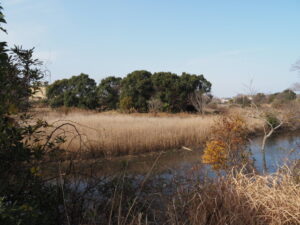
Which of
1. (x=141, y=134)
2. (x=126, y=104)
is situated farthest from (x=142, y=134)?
(x=126, y=104)

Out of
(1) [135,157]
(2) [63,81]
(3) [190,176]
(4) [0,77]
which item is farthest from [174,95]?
(4) [0,77]

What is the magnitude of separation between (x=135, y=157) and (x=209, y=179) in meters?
6.62

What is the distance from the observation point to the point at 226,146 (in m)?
5.83

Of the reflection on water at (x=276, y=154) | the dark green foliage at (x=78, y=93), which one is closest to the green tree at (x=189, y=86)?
the dark green foliage at (x=78, y=93)

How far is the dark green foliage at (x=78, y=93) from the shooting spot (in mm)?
21484

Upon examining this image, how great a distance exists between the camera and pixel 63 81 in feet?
74.2

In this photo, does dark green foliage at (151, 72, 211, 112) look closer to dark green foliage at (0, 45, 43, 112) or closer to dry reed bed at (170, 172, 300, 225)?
dry reed bed at (170, 172, 300, 225)

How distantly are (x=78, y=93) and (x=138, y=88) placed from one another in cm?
472

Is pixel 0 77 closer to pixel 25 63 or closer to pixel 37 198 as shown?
pixel 25 63

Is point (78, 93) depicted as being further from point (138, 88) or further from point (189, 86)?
point (189, 86)

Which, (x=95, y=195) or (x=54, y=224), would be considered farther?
(x=95, y=195)

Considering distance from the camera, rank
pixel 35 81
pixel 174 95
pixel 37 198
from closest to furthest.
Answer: pixel 37 198 → pixel 35 81 → pixel 174 95

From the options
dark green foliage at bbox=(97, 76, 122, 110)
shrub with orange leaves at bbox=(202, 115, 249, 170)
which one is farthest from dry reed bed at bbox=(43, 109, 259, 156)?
dark green foliage at bbox=(97, 76, 122, 110)

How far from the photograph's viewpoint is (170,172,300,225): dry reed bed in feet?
7.37
